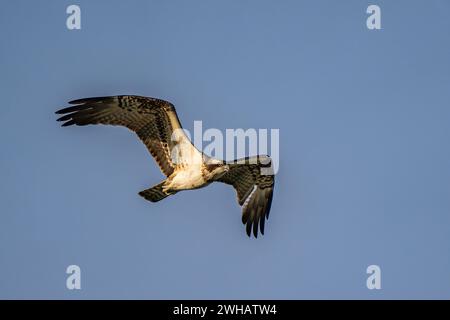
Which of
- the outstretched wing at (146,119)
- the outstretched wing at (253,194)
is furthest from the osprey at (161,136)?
the outstretched wing at (253,194)

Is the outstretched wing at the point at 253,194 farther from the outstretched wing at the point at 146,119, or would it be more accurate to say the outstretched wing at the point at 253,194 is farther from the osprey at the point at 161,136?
the outstretched wing at the point at 146,119

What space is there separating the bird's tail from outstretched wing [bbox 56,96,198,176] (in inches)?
21.4

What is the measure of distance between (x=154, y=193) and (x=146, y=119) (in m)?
1.49

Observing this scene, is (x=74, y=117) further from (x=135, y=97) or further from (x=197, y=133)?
(x=197, y=133)

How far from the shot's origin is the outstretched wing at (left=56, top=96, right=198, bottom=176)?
13.4 meters

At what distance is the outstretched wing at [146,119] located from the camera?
13445mm

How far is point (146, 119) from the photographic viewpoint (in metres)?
13.7

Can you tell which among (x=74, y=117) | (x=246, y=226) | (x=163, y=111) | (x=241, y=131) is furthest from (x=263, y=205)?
(x=74, y=117)

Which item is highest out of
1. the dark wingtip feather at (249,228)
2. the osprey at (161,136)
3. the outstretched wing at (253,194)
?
the osprey at (161,136)

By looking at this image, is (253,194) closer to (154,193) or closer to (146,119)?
(154,193)

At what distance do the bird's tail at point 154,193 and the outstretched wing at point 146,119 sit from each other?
54cm

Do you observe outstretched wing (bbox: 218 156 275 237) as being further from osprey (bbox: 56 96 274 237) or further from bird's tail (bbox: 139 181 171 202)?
bird's tail (bbox: 139 181 171 202)

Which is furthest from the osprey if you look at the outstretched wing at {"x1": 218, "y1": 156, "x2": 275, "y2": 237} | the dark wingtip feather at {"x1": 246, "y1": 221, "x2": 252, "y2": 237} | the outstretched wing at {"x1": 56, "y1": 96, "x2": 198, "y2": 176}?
the dark wingtip feather at {"x1": 246, "y1": 221, "x2": 252, "y2": 237}
